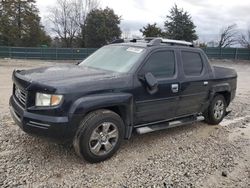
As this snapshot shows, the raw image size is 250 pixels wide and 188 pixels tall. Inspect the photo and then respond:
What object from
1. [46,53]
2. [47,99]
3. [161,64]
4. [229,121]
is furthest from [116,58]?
[46,53]

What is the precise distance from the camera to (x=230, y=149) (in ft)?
16.3

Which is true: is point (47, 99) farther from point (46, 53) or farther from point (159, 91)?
point (46, 53)

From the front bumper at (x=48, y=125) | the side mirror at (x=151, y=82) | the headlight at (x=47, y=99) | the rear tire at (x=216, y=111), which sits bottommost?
the rear tire at (x=216, y=111)

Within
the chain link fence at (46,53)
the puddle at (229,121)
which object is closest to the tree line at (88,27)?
the chain link fence at (46,53)

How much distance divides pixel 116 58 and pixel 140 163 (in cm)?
183

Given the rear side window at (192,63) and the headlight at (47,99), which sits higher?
the rear side window at (192,63)

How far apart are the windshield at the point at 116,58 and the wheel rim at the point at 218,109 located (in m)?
2.46

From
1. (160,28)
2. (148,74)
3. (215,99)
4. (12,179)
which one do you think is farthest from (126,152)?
(160,28)

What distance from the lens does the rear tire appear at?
20.2 ft

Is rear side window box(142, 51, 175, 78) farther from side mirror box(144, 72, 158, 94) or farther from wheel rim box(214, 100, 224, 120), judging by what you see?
wheel rim box(214, 100, 224, 120)

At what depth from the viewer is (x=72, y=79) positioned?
12.9ft

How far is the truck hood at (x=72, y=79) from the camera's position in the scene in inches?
147

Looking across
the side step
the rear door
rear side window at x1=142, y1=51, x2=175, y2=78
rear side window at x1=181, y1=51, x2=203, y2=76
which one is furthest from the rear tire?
rear side window at x1=142, y1=51, x2=175, y2=78

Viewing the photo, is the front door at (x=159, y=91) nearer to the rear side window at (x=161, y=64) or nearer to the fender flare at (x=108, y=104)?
the rear side window at (x=161, y=64)
